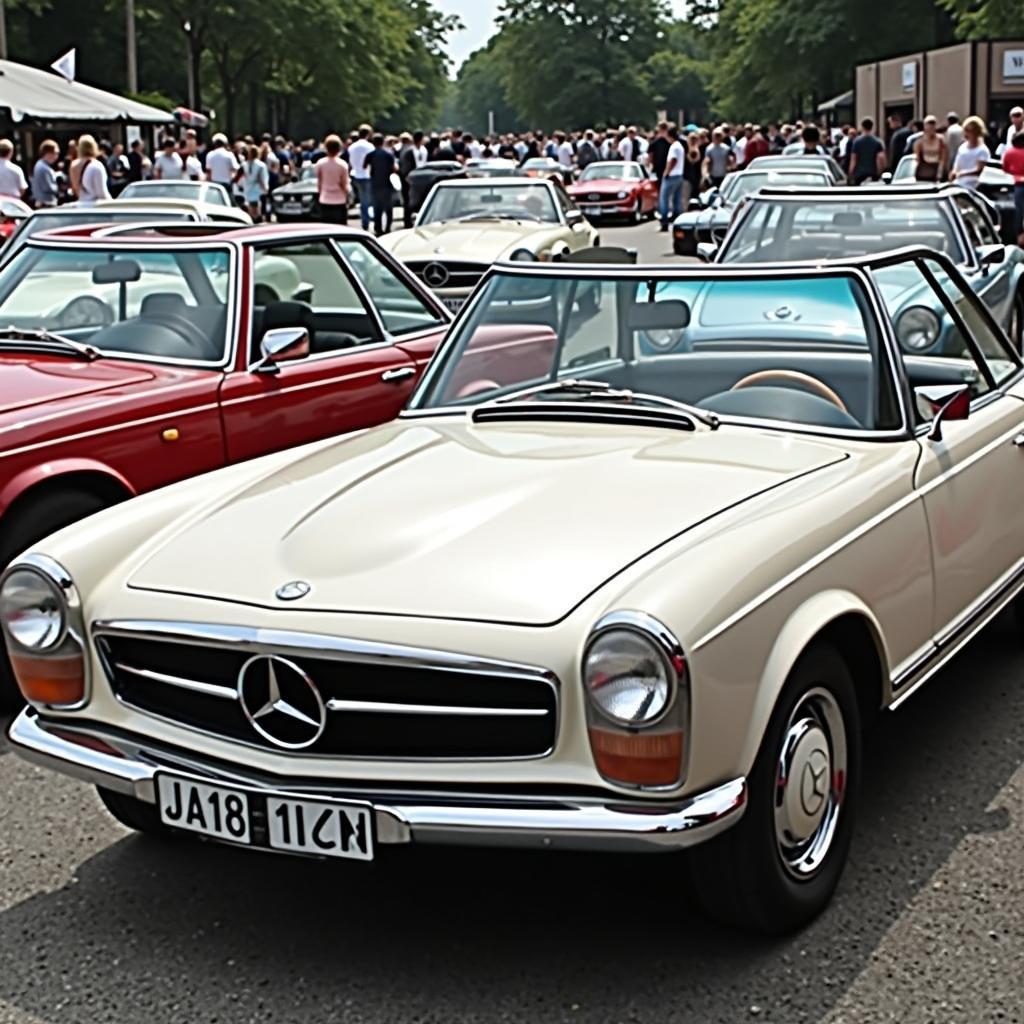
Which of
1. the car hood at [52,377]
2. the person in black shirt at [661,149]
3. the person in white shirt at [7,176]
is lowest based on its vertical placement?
the car hood at [52,377]

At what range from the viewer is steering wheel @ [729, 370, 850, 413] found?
15.7ft

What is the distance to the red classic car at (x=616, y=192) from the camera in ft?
111

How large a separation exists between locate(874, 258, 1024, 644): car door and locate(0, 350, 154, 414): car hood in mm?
2924

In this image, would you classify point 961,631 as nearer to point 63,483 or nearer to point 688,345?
point 688,345

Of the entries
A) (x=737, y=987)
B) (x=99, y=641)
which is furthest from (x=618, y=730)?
(x=99, y=641)

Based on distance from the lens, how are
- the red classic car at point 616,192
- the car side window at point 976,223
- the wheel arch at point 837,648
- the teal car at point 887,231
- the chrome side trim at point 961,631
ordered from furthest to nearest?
1. the red classic car at point 616,192
2. the car side window at point 976,223
3. the teal car at point 887,231
4. the chrome side trim at point 961,631
5. the wheel arch at point 837,648

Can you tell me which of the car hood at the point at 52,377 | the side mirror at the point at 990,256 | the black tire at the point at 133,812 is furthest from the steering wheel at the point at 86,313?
the side mirror at the point at 990,256

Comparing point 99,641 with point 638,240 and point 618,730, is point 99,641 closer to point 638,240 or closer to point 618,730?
point 618,730

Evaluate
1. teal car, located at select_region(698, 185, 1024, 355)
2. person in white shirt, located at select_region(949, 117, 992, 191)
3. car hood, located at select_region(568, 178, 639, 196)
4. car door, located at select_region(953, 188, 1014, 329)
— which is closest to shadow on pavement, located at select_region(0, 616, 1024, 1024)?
car door, located at select_region(953, 188, 1014, 329)

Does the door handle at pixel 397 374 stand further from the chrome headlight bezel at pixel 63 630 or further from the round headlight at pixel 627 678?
the round headlight at pixel 627 678

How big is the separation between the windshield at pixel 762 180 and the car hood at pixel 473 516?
17242 mm

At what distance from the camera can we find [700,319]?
203 inches

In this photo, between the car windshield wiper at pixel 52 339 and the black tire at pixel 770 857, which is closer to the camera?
the black tire at pixel 770 857

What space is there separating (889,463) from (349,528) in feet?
4.78
